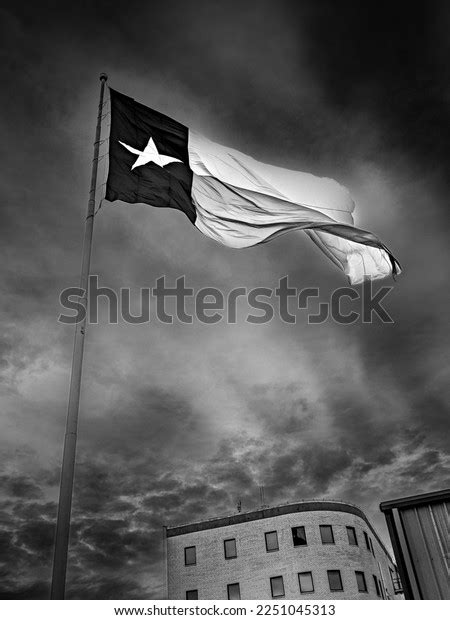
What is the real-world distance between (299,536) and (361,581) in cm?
700

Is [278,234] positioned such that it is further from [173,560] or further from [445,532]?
[173,560]

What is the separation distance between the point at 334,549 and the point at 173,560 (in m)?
16.7

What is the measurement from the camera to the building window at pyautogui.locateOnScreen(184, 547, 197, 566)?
59.5m

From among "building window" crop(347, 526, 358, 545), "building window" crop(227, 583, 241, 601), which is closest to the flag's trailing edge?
"building window" crop(347, 526, 358, 545)

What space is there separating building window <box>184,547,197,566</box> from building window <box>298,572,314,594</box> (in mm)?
11219

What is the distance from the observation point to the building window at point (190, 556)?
5950cm

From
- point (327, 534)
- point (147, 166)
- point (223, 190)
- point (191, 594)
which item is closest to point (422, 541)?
point (223, 190)

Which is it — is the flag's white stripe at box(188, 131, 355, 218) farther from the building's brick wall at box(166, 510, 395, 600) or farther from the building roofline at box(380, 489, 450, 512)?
the building's brick wall at box(166, 510, 395, 600)

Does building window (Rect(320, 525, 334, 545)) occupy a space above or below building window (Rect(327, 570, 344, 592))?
above

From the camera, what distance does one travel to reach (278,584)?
5519 cm

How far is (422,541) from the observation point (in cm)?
1229

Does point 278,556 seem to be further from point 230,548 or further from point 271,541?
point 230,548
